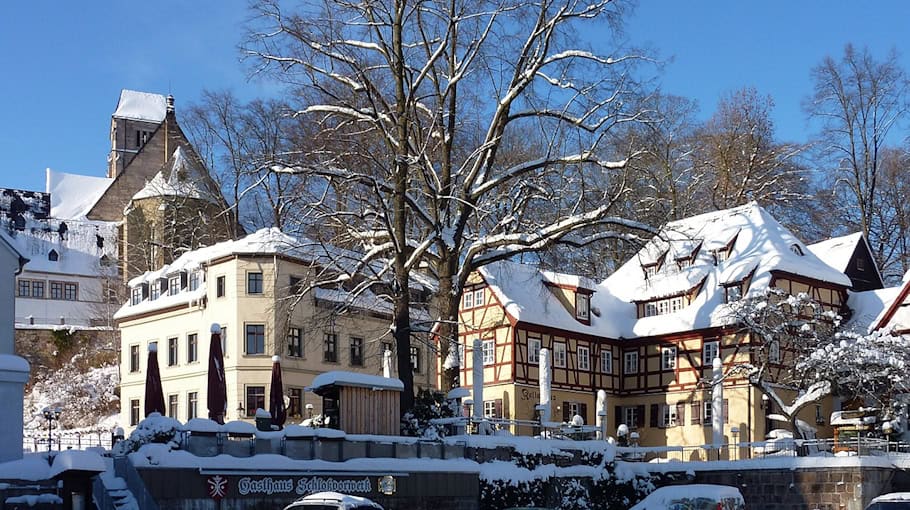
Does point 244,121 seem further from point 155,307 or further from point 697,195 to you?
point 697,195

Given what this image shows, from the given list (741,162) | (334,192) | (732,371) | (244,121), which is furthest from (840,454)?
(244,121)

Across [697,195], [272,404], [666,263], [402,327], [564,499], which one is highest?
[697,195]

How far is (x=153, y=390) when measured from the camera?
25.4m

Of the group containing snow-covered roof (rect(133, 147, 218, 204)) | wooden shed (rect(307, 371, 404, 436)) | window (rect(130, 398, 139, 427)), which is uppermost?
snow-covered roof (rect(133, 147, 218, 204))

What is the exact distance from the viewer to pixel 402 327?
98.1ft

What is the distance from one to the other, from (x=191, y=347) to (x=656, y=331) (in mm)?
19993

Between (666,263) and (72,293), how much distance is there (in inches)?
1752

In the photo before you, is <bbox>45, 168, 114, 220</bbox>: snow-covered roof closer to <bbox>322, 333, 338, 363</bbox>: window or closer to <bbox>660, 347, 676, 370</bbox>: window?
<bbox>322, 333, 338, 363</bbox>: window

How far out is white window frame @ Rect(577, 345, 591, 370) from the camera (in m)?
47.1

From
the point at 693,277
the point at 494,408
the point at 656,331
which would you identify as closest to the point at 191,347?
the point at 494,408

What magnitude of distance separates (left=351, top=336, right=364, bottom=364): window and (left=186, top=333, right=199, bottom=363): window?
687 cm

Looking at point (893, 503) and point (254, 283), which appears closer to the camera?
point (893, 503)

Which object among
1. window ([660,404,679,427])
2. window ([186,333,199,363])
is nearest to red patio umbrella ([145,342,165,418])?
window ([186,333,199,363])

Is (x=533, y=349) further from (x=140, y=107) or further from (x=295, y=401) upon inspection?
(x=140, y=107)
